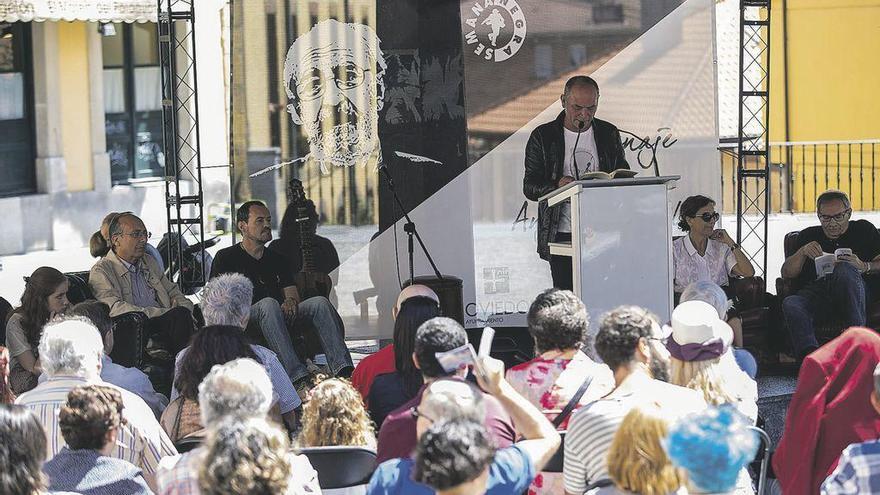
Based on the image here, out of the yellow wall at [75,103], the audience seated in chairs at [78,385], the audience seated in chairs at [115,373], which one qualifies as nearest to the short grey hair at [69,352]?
the audience seated in chairs at [78,385]

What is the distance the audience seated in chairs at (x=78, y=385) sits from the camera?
421cm

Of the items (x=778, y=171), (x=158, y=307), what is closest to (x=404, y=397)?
(x=158, y=307)

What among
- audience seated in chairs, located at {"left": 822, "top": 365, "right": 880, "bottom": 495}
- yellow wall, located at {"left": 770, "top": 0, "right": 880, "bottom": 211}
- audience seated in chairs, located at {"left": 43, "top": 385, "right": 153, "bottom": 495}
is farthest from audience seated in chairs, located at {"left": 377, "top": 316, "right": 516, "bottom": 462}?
yellow wall, located at {"left": 770, "top": 0, "right": 880, "bottom": 211}

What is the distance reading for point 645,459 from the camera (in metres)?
3.27

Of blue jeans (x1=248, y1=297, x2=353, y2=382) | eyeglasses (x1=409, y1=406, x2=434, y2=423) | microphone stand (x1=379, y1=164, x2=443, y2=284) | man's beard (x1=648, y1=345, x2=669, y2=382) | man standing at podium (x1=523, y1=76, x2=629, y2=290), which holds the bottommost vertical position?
blue jeans (x1=248, y1=297, x2=353, y2=382)

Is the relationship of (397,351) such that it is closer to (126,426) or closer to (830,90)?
(126,426)

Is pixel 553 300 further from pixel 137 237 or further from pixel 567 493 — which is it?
pixel 137 237

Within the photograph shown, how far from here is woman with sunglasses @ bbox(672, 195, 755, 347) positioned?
7.86m

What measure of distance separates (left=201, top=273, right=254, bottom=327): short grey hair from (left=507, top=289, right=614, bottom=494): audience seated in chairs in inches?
79.4

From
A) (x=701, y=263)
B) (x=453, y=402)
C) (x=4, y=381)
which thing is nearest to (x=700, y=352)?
(x=453, y=402)

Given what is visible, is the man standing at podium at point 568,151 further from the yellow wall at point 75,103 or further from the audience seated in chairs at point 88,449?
the yellow wall at point 75,103

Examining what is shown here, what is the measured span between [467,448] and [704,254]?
5.18 metres

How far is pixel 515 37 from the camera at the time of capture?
8711 mm

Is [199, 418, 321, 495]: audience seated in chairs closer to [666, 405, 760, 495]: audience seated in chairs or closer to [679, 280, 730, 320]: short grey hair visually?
[666, 405, 760, 495]: audience seated in chairs
